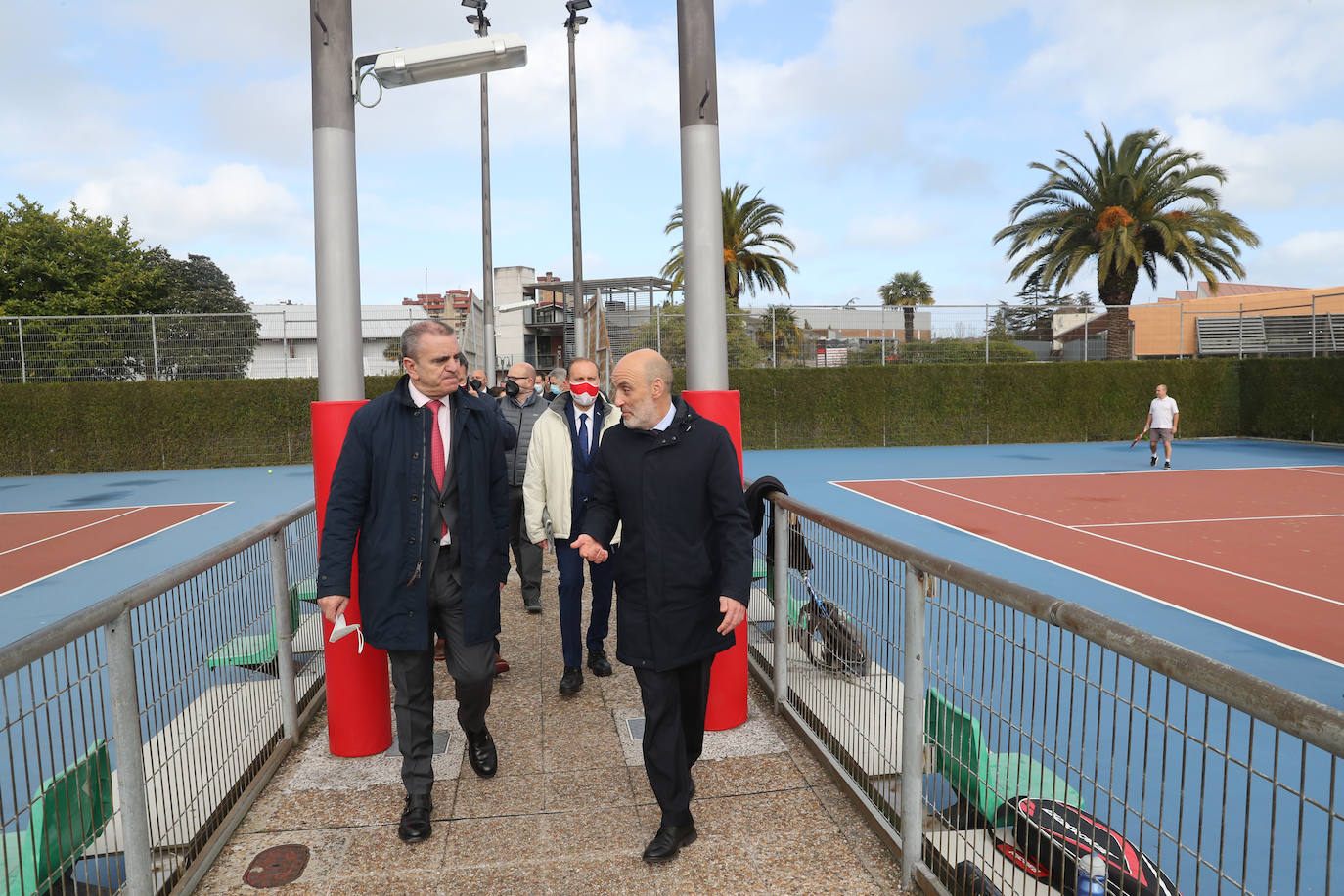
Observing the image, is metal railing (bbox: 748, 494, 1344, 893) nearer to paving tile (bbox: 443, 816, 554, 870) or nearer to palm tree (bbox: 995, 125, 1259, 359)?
paving tile (bbox: 443, 816, 554, 870)

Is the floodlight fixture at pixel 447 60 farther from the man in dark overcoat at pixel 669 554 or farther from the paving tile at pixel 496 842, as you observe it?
the paving tile at pixel 496 842

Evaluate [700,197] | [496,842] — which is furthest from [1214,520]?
[496,842]

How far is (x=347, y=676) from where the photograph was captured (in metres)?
4.29

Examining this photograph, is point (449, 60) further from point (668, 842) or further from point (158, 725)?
point (668, 842)

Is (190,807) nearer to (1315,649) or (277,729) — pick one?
(277,729)

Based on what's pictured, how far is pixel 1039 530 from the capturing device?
11477 millimetres

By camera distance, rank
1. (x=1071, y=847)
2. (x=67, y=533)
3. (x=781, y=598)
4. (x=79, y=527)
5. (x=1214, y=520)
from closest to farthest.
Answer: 1. (x=1071, y=847)
2. (x=781, y=598)
3. (x=1214, y=520)
4. (x=67, y=533)
5. (x=79, y=527)

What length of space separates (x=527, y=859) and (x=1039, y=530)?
962cm

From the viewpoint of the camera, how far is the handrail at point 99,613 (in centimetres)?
222

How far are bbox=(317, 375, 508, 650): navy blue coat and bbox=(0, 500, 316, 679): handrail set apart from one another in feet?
1.59

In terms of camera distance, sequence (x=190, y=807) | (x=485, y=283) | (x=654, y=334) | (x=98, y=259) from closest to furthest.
Result: (x=190, y=807) → (x=485, y=283) → (x=654, y=334) → (x=98, y=259)

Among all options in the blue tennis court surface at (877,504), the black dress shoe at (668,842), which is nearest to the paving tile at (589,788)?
the black dress shoe at (668,842)

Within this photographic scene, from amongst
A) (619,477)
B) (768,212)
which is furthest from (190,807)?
(768,212)

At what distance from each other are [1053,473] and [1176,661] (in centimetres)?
1769
